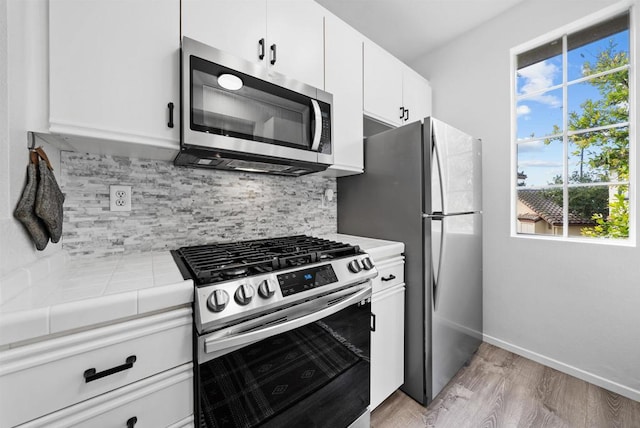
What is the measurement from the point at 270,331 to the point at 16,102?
113 centimetres

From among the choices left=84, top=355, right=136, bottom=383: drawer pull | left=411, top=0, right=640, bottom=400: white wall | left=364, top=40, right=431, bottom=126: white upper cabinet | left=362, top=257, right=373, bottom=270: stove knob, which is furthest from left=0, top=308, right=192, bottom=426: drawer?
left=411, top=0, right=640, bottom=400: white wall

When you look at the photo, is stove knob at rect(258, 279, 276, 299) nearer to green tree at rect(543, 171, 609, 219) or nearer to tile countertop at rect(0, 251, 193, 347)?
tile countertop at rect(0, 251, 193, 347)

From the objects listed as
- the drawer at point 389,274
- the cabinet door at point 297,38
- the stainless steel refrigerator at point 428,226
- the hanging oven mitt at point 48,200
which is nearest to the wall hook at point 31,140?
the hanging oven mitt at point 48,200

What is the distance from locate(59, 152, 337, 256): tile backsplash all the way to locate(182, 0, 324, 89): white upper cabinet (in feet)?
2.22

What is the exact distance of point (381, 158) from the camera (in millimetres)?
1819

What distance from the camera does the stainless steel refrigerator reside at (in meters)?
1.56

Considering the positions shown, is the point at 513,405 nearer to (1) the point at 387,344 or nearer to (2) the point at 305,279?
(1) the point at 387,344

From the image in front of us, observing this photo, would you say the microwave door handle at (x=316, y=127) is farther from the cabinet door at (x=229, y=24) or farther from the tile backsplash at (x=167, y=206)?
the tile backsplash at (x=167, y=206)

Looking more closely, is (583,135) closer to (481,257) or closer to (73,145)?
(481,257)

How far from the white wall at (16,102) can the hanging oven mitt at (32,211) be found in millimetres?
15

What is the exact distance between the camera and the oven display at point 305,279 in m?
1.00

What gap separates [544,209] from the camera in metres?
2.07

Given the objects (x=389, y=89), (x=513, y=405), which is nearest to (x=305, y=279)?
(x=513, y=405)

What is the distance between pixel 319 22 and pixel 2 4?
139 centimetres
